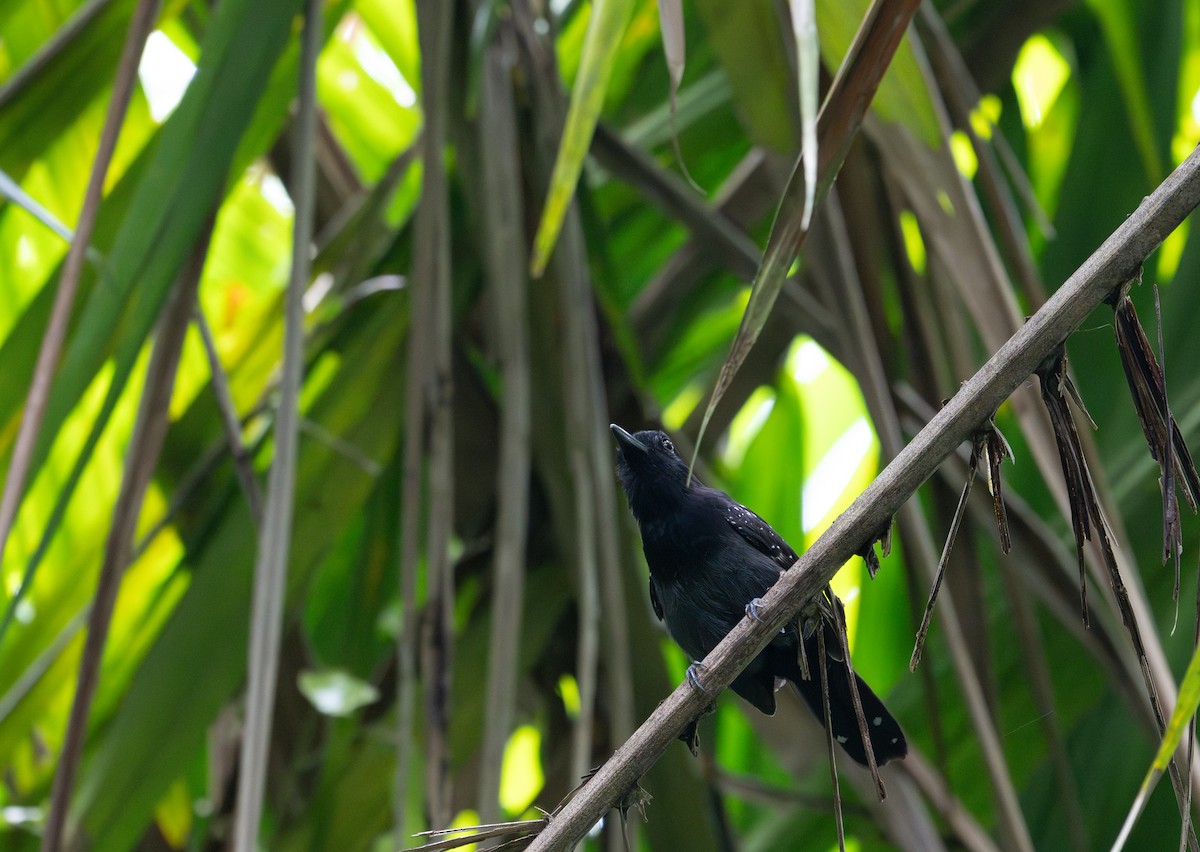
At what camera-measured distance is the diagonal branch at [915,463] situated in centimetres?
72

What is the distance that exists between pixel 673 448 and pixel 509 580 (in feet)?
1.37

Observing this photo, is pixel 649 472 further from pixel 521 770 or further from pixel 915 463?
pixel 521 770

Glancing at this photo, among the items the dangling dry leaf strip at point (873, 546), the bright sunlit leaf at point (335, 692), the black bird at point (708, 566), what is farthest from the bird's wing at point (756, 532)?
the dangling dry leaf strip at point (873, 546)

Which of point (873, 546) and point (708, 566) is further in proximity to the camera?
point (708, 566)

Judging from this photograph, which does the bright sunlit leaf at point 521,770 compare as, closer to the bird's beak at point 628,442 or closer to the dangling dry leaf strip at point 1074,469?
the bird's beak at point 628,442

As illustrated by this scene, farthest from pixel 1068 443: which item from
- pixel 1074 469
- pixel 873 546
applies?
pixel 873 546

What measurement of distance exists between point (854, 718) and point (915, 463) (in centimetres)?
100

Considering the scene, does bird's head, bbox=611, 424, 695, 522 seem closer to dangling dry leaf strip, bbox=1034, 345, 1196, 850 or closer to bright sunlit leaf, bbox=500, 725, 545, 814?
dangling dry leaf strip, bbox=1034, 345, 1196, 850

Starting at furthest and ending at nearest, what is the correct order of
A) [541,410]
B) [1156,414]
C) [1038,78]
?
[1038,78] < [541,410] < [1156,414]

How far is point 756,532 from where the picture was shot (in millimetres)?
1913

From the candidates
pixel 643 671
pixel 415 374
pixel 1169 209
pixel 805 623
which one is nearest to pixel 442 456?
pixel 415 374

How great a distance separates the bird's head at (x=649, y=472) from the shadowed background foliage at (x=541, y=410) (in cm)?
6

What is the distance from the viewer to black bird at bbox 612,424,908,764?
1.80 m

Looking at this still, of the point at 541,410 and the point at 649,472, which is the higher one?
the point at 541,410
